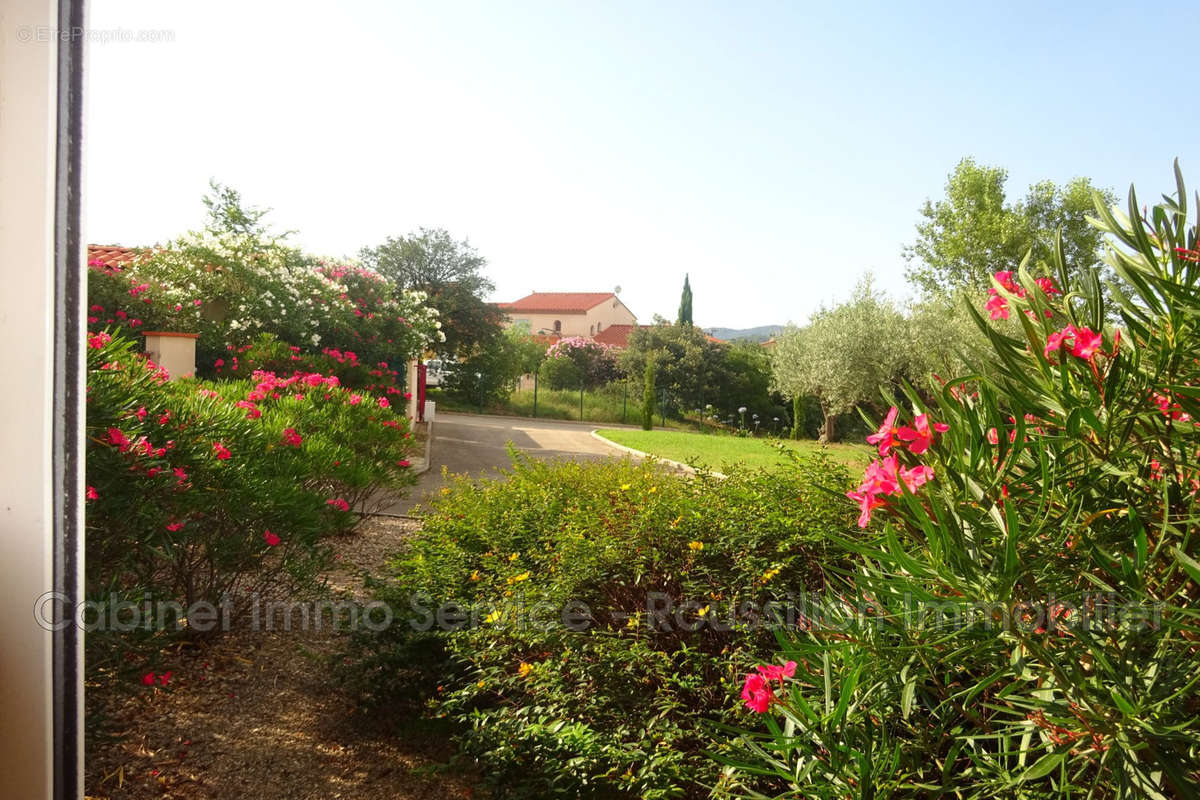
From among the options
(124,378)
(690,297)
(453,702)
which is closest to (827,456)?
(453,702)

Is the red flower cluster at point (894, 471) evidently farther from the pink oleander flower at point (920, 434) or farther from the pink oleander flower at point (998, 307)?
the pink oleander flower at point (998, 307)

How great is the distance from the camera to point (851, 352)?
12805mm

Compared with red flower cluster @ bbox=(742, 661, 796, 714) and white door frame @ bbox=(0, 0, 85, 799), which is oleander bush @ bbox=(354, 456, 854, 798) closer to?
red flower cluster @ bbox=(742, 661, 796, 714)

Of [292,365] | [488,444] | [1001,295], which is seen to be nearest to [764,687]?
[1001,295]

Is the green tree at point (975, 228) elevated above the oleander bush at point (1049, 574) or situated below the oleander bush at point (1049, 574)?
above

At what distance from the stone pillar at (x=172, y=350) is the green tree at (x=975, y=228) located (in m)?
10.3

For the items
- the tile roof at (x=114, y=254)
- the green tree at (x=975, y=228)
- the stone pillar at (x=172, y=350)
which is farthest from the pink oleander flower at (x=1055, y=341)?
the green tree at (x=975, y=228)

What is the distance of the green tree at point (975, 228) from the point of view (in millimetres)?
11305

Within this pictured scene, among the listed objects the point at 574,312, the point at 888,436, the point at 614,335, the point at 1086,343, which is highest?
the point at 574,312

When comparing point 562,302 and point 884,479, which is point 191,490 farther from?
point 562,302

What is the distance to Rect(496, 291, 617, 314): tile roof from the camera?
30.8 meters

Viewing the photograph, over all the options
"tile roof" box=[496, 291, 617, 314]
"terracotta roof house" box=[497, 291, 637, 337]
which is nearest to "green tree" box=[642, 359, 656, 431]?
"terracotta roof house" box=[497, 291, 637, 337]

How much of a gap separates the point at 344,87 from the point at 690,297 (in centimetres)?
2051

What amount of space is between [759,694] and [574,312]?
30.1 meters
